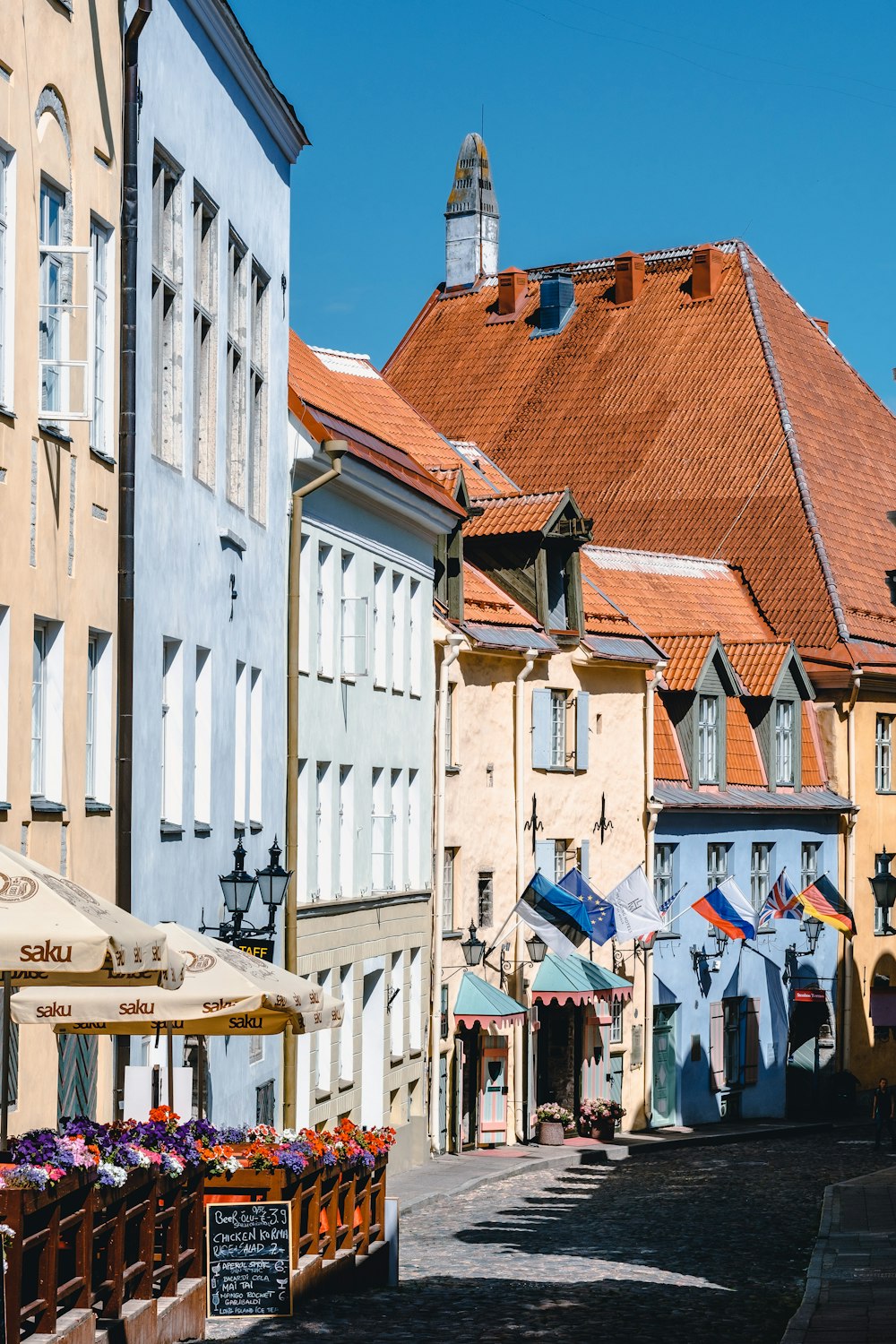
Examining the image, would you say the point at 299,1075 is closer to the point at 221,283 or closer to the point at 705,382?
the point at 221,283

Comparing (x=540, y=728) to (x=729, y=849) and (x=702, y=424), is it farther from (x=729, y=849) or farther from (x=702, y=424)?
(x=702, y=424)

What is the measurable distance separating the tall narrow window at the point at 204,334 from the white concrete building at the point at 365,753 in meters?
4.12

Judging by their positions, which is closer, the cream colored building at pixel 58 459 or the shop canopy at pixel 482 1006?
the cream colored building at pixel 58 459

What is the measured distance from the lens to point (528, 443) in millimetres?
57906

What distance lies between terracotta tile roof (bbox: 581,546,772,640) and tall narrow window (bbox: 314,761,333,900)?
17.9 meters

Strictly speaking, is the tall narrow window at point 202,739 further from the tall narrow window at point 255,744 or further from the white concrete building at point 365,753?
the white concrete building at point 365,753

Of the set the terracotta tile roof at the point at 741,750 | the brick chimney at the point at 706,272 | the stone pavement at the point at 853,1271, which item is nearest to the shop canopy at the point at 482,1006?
the stone pavement at the point at 853,1271

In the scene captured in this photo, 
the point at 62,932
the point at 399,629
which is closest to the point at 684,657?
the point at 399,629

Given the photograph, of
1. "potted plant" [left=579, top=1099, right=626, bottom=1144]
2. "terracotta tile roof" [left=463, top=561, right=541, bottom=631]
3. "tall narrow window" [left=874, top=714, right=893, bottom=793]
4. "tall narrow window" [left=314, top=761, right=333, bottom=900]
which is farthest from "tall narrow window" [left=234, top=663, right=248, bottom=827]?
"tall narrow window" [left=874, top=714, right=893, bottom=793]

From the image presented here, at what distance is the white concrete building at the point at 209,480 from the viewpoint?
19906 millimetres

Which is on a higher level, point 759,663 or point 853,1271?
point 759,663

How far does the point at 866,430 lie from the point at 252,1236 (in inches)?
1794

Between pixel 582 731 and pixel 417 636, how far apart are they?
6.96 meters

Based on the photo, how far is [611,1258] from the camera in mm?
22516
